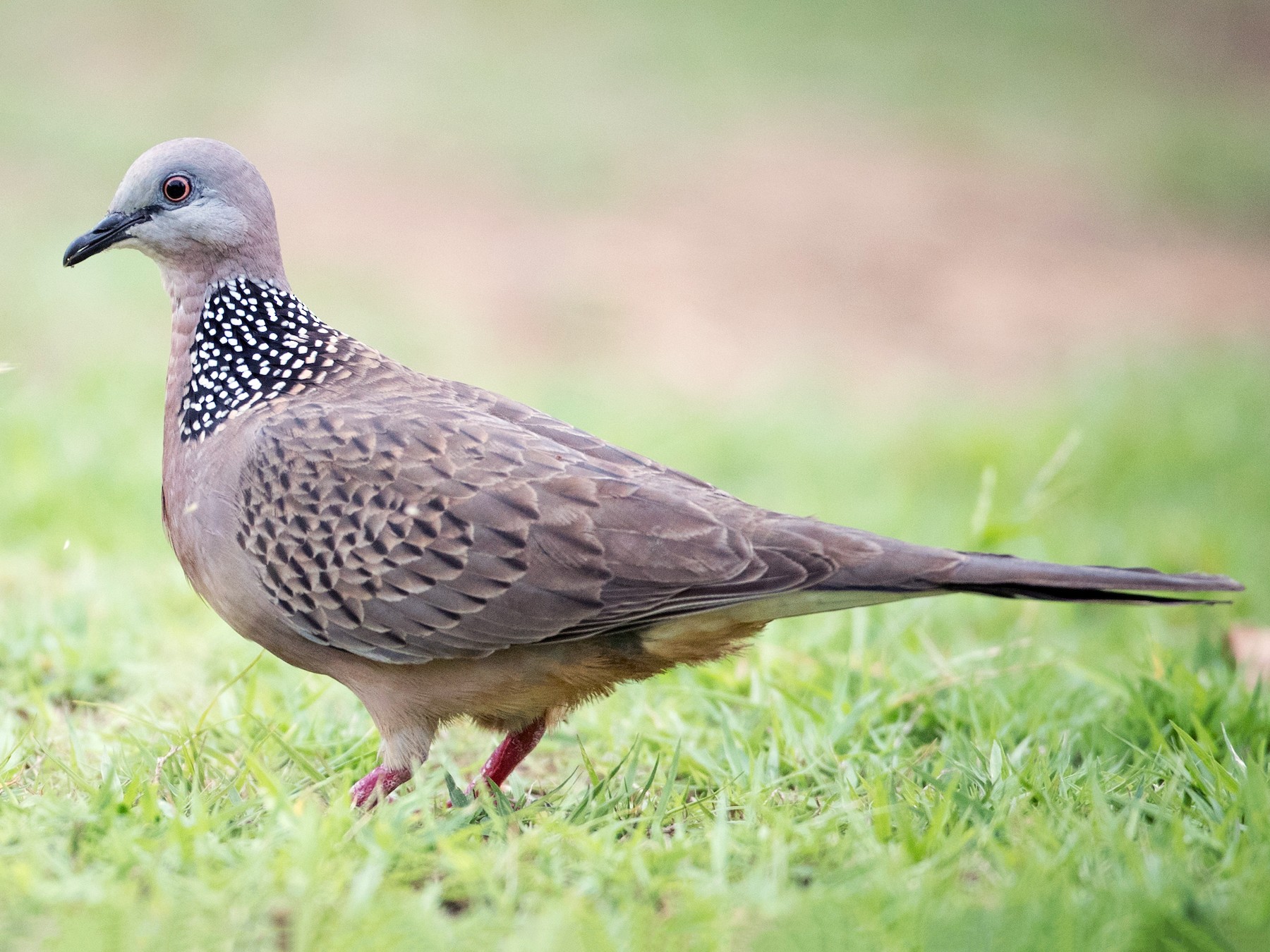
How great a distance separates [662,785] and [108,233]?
212cm

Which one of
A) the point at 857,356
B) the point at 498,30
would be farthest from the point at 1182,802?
the point at 498,30

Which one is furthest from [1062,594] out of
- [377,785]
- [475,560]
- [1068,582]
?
[377,785]

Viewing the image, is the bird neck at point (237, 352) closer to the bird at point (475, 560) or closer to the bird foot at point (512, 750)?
the bird at point (475, 560)

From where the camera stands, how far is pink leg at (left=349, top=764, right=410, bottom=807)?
322 cm

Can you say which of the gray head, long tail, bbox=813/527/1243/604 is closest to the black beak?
the gray head

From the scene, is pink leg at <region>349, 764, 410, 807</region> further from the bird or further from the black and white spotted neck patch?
the black and white spotted neck patch

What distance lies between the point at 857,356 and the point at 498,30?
844cm

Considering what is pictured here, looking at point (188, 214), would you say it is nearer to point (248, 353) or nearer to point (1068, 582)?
point (248, 353)

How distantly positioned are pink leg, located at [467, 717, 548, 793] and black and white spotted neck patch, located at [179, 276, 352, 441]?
1.08 m

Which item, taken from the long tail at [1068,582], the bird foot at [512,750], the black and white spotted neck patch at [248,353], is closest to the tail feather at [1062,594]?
Answer: the long tail at [1068,582]

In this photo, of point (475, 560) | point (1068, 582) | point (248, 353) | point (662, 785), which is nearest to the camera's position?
point (1068, 582)

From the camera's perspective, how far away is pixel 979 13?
19250 millimetres

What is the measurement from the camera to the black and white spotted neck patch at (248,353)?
3.54 meters

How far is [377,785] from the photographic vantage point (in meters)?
3.24
